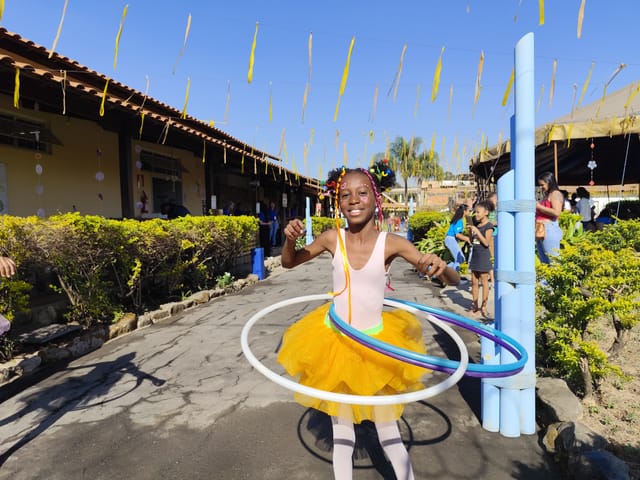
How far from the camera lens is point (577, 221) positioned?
7.96m

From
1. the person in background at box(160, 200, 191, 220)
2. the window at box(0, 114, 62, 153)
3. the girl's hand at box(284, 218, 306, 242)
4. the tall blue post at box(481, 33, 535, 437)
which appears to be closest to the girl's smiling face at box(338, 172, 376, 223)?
the girl's hand at box(284, 218, 306, 242)

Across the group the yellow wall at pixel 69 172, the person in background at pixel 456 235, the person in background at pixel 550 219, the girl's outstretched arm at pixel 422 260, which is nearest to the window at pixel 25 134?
the yellow wall at pixel 69 172

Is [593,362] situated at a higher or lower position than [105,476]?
higher

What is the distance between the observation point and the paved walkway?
106 inches

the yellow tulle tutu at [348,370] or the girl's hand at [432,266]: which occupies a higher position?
the girl's hand at [432,266]

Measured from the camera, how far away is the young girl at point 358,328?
2148 millimetres

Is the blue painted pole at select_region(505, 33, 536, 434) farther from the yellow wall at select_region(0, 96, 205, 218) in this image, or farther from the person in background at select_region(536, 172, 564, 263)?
the yellow wall at select_region(0, 96, 205, 218)

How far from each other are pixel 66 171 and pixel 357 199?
891cm

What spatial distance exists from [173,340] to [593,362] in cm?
491

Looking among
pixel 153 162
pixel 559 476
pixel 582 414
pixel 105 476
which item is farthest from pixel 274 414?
pixel 153 162

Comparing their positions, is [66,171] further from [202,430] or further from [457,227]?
[457,227]

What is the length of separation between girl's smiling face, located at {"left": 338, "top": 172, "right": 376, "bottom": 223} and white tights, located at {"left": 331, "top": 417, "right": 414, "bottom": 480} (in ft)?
3.86

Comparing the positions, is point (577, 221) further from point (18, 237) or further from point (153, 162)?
point (153, 162)

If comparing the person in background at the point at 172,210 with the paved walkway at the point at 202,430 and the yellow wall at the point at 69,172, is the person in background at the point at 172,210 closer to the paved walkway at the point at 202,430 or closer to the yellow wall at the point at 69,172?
the yellow wall at the point at 69,172
